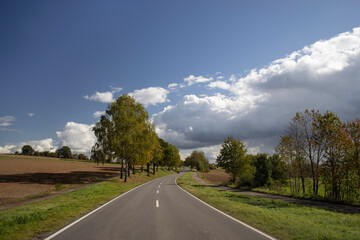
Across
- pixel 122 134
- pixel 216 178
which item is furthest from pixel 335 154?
pixel 216 178

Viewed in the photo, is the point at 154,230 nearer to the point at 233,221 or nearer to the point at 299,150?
the point at 233,221

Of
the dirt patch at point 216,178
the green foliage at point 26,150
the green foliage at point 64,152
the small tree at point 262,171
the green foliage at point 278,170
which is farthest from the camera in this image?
the green foliage at point 26,150

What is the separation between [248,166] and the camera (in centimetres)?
3797

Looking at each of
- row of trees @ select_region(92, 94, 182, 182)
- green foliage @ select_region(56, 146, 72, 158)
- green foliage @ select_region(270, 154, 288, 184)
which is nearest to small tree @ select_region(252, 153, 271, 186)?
green foliage @ select_region(270, 154, 288, 184)

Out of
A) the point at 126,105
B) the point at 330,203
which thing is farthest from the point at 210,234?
the point at 126,105

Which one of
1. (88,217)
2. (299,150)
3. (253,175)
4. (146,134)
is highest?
(146,134)

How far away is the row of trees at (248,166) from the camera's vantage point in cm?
3509

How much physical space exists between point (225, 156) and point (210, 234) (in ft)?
118

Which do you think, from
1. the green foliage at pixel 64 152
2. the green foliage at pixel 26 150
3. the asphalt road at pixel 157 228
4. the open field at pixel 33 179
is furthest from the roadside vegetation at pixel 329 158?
the green foliage at pixel 26 150

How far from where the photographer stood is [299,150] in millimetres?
24391

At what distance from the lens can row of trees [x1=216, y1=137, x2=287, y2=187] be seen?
35.1m

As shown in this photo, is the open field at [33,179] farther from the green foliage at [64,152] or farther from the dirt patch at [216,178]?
the green foliage at [64,152]

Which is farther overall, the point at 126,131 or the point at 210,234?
the point at 126,131

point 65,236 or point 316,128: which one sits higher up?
point 316,128
